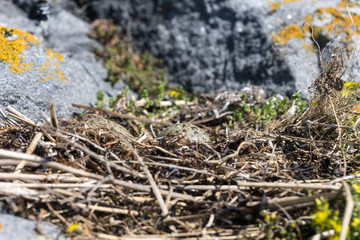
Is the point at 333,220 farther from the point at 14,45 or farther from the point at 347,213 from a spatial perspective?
the point at 14,45

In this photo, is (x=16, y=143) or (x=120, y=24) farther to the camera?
(x=120, y=24)

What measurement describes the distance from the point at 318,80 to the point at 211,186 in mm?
1618

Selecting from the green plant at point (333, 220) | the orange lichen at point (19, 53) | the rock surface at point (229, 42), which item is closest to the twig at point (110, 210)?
the green plant at point (333, 220)

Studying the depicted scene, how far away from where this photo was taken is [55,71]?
4.57 m

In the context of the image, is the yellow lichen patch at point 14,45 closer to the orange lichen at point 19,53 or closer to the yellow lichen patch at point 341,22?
the orange lichen at point 19,53

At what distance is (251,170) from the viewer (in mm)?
2930

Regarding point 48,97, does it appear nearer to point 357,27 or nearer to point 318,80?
point 318,80

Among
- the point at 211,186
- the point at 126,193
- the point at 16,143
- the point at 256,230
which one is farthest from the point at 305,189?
the point at 16,143

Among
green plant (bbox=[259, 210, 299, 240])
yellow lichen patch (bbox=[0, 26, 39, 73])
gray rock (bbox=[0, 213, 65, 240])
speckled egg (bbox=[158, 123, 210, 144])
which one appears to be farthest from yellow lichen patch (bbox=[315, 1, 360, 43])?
gray rock (bbox=[0, 213, 65, 240])

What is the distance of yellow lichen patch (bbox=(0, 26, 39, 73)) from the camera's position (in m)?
4.11

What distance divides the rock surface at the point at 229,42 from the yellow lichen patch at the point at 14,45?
2.18 metres

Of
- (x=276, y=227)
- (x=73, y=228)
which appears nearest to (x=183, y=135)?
(x=276, y=227)

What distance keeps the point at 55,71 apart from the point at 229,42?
9.18ft

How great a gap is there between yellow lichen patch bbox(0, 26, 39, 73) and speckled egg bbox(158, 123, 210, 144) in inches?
83.4
